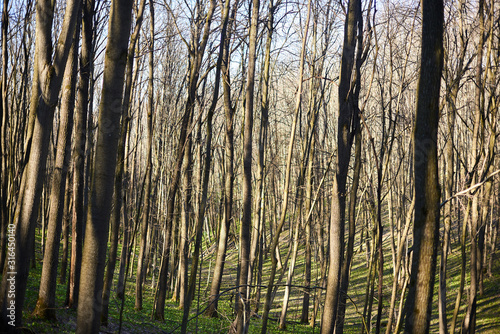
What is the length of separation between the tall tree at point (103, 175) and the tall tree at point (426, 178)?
302cm

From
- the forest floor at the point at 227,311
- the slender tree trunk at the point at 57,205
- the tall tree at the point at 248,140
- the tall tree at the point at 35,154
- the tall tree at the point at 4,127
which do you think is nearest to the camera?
the tall tree at the point at 35,154

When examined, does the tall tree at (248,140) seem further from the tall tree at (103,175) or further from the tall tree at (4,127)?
the tall tree at (103,175)

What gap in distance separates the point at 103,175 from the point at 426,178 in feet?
10.5

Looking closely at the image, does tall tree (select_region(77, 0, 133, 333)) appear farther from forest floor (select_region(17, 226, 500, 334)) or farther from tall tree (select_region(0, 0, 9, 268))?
tall tree (select_region(0, 0, 9, 268))

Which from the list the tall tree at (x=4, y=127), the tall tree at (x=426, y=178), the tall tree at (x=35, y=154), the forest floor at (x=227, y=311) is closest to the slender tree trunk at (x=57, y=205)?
the forest floor at (x=227, y=311)

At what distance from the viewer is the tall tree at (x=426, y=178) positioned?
13.1 ft

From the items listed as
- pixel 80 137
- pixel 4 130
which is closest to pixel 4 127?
pixel 4 130

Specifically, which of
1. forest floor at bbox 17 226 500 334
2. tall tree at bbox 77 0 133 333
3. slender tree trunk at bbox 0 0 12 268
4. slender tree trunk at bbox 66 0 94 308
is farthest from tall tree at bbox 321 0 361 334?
slender tree trunk at bbox 0 0 12 268

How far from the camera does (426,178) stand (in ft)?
13.5

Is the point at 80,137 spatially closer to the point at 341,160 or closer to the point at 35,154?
the point at 35,154

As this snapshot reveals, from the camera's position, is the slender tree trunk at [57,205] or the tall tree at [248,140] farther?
the tall tree at [248,140]

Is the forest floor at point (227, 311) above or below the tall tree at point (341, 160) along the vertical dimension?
below

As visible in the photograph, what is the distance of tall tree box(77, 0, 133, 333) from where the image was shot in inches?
145

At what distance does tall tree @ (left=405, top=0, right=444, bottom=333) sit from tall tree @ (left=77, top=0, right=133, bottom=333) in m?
3.02
